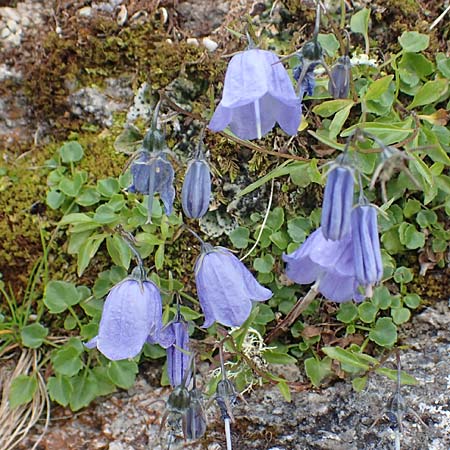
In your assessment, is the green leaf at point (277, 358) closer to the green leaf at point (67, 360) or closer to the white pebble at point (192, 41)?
the green leaf at point (67, 360)

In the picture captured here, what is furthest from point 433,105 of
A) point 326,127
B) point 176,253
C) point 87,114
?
point 87,114

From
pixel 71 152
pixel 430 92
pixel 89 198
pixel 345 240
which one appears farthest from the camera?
pixel 71 152

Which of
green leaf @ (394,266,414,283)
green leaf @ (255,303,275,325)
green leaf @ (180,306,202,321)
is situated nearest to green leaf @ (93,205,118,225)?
green leaf @ (180,306,202,321)

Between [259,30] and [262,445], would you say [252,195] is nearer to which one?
[259,30]

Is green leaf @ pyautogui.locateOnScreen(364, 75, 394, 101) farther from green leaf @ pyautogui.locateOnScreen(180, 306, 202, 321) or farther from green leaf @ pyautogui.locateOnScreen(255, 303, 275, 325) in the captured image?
green leaf @ pyautogui.locateOnScreen(180, 306, 202, 321)

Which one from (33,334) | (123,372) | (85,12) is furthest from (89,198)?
(85,12)

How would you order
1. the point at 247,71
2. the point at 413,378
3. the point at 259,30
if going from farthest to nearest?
the point at 259,30, the point at 413,378, the point at 247,71

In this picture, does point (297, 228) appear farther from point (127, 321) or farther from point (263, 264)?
point (127, 321)
